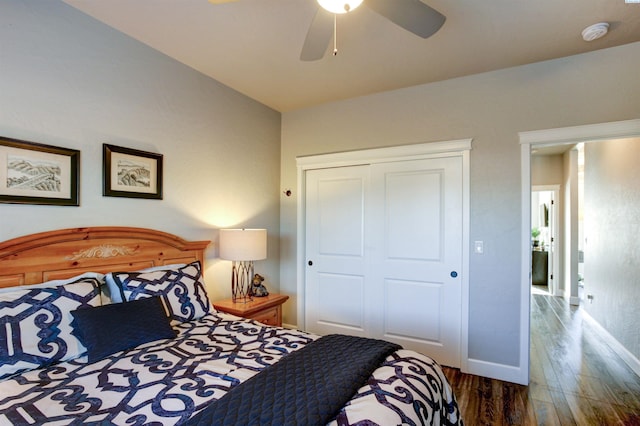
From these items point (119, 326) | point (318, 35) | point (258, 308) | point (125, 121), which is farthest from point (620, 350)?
point (125, 121)

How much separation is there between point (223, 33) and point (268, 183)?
174 cm

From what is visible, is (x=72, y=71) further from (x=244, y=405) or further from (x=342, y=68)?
(x=244, y=405)

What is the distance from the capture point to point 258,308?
280 cm

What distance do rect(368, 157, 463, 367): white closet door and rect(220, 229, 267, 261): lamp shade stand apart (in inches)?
48.5

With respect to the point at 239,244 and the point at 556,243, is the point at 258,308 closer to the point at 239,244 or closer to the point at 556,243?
the point at 239,244

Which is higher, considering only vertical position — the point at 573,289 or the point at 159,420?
the point at 159,420

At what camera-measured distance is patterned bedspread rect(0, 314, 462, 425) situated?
114cm

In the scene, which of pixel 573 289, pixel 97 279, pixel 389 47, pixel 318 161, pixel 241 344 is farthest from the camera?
pixel 573 289

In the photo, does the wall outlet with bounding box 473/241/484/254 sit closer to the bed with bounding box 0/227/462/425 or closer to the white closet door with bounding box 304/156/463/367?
the white closet door with bounding box 304/156/463/367

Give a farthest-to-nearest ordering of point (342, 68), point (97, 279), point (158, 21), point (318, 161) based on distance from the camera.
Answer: point (318, 161), point (342, 68), point (158, 21), point (97, 279)

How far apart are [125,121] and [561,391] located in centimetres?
388

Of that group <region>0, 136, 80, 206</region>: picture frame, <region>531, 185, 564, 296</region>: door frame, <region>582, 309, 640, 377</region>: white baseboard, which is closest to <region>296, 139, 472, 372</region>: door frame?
<region>582, 309, 640, 377</region>: white baseboard

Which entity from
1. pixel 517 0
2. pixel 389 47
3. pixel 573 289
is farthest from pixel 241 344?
pixel 573 289

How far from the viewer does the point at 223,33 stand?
2.31 m
